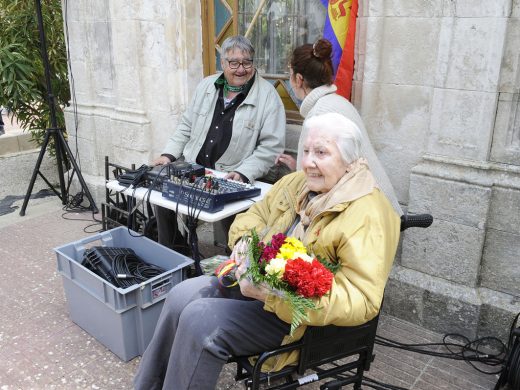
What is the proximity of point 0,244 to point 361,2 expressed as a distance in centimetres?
364

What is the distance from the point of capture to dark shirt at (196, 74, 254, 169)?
3666 millimetres

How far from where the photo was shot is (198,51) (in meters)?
4.41

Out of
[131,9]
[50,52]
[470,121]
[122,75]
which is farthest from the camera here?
[50,52]

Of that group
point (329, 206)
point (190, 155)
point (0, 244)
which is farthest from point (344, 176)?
point (0, 244)

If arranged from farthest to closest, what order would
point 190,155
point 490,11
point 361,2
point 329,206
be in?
point 190,155
point 361,2
point 490,11
point 329,206

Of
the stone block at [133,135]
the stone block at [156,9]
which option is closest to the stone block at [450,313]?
the stone block at [133,135]

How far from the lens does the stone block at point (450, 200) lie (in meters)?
2.78

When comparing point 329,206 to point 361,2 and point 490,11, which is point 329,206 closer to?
point 490,11

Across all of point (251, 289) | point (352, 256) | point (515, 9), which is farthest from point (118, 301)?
point (515, 9)

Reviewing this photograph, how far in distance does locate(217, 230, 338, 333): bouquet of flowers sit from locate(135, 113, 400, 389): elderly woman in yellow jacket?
0.27 ft

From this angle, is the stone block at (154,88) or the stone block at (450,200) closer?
the stone block at (450,200)

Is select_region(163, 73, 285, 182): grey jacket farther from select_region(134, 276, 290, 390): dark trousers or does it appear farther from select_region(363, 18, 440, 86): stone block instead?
select_region(134, 276, 290, 390): dark trousers

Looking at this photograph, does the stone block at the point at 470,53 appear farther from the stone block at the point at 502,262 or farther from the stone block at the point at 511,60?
the stone block at the point at 502,262

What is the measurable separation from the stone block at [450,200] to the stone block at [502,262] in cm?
13
